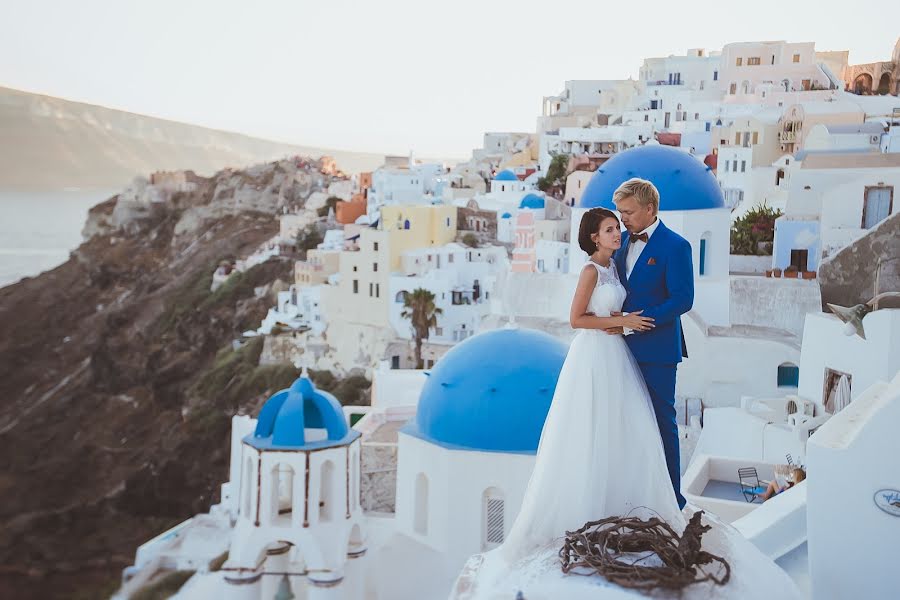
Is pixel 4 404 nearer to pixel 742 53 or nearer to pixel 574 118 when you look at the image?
pixel 574 118

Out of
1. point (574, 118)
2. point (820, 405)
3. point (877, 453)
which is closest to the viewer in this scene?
point (877, 453)

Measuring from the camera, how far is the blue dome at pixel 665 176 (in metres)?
13.7

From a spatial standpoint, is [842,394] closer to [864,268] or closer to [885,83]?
[864,268]

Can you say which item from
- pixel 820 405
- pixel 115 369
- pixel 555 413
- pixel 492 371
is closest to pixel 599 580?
pixel 555 413

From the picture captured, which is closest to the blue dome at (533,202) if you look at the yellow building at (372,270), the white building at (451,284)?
the white building at (451,284)

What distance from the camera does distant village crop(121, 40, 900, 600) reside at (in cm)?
915

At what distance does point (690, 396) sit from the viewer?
1451 centimetres

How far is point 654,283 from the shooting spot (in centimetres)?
430

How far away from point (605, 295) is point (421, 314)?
25.6 meters

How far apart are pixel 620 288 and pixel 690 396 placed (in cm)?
1073

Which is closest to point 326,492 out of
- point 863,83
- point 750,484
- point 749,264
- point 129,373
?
point 750,484

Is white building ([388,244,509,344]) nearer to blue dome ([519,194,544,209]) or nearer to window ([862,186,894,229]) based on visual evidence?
blue dome ([519,194,544,209])

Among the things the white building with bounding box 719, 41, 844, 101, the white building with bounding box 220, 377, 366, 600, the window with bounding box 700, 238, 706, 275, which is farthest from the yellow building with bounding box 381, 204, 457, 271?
the white building with bounding box 220, 377, 366, 600

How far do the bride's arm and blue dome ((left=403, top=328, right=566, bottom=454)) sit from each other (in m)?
5.67
